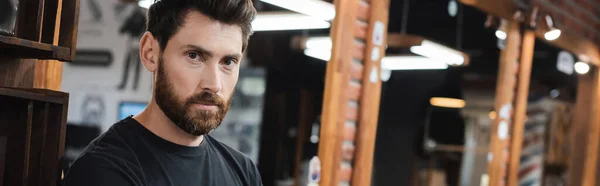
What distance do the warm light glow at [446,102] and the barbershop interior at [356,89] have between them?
0.9 inches

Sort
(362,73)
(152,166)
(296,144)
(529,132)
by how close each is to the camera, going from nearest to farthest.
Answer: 1. (152,166)
2. (362,73)
3. (296,144)
4. (529,132)

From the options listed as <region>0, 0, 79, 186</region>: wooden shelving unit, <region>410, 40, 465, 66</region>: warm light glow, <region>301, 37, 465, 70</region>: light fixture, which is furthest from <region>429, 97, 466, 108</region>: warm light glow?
<region>0, 0, 79, 186</region>: wooden shelving unit

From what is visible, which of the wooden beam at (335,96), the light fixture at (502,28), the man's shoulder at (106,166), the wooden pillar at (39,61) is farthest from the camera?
the light fixture at (502,28)

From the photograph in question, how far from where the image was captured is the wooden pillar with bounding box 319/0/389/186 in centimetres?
335

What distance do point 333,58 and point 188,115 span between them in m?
1.87

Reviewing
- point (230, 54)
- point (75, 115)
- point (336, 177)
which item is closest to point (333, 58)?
point (336, 177)

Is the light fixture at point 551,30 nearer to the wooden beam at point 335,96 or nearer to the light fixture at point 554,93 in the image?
the wooden beam at point 335,96

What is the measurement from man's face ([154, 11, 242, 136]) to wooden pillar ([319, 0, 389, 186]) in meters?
1.80

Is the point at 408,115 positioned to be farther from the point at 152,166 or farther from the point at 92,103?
the point at 152,166

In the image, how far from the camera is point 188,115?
4.99ft

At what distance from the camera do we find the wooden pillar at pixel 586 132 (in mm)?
6863

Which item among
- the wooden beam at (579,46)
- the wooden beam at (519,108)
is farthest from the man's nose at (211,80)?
the wooden beam at (579,46)

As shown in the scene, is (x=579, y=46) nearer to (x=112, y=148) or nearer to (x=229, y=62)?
(x=229, y=62)

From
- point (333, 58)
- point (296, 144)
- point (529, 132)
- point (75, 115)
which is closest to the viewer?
point (333, 58)
